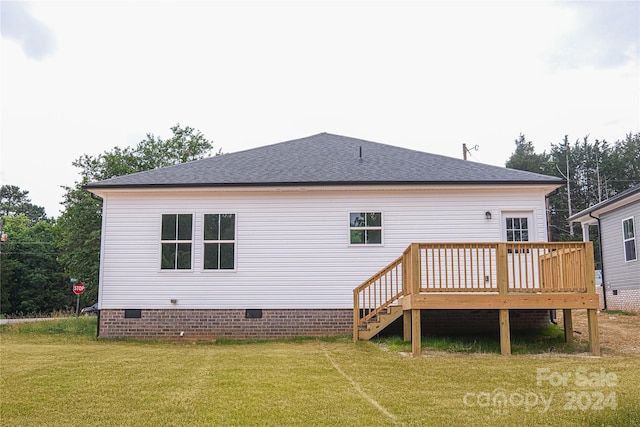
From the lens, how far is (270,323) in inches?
534

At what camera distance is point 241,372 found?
26.2 feet

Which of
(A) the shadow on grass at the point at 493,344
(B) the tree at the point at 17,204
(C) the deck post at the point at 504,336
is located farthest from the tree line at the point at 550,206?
(C) the deck post at the point at 504,336

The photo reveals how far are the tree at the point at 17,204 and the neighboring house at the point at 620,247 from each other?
63.0 m

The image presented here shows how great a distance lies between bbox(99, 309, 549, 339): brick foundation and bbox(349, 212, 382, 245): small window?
1.68m

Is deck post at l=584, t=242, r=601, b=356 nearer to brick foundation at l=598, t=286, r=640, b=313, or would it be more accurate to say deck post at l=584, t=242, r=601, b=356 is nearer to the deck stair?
the deck stair

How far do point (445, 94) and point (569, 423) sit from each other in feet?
67.5

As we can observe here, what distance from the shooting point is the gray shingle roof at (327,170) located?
1355cm

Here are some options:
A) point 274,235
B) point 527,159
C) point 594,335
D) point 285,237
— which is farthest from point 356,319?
point 527,159

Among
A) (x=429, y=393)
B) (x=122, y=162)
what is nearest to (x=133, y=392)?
(x=429, y=393)

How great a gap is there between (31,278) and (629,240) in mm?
43212

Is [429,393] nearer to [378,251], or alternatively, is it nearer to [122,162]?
[378,251]

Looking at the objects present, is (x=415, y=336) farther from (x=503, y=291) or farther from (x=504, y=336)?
(x=503, y=291)

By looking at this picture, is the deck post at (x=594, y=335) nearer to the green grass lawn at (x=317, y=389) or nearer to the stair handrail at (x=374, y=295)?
the green grass lawn at (x=317, y=389)

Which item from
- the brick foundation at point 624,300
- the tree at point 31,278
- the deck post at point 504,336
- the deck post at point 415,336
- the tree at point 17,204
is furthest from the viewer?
the tree at point 17,204
